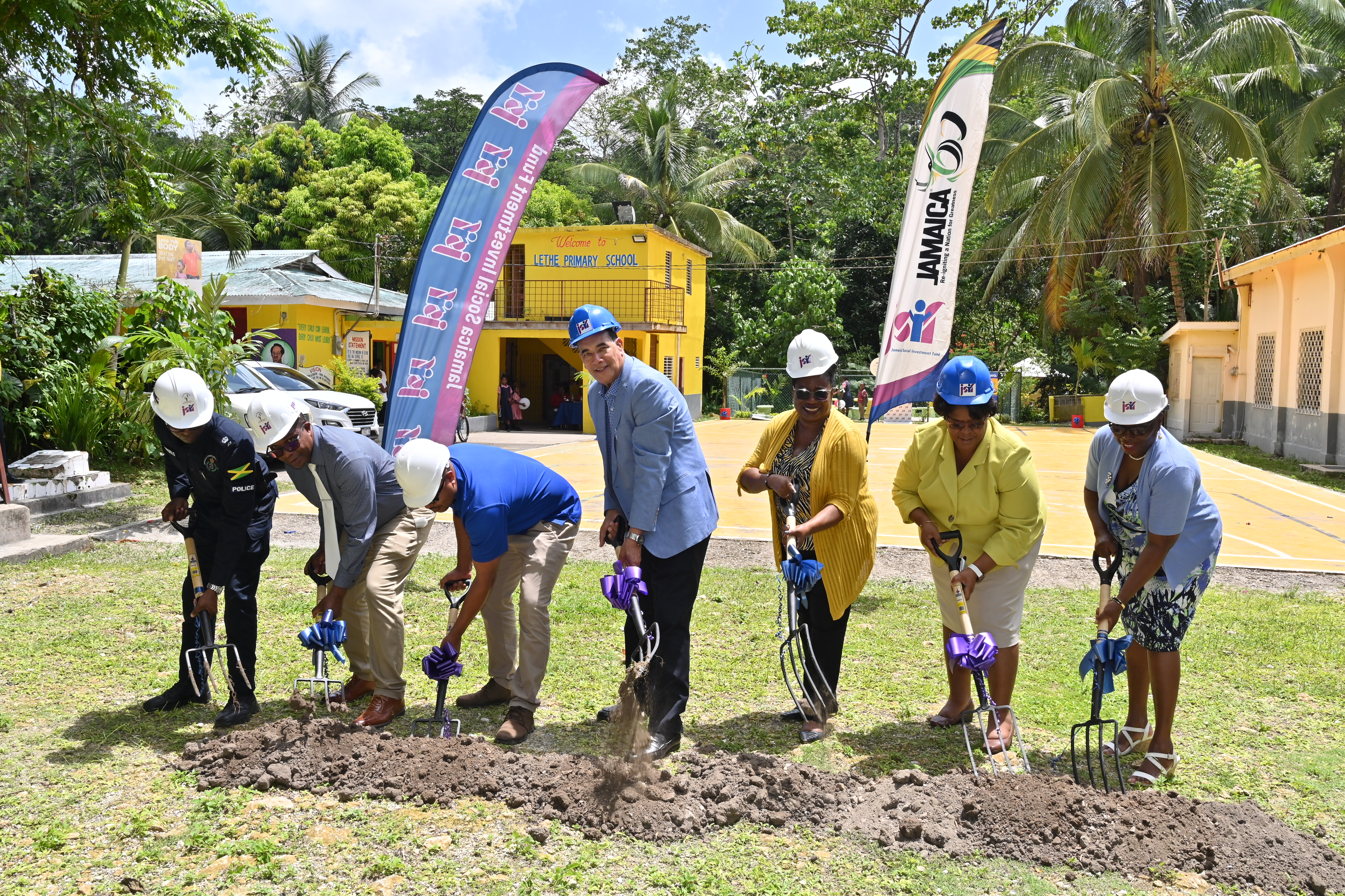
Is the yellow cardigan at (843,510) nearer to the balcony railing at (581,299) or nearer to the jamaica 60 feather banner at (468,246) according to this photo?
the jamaica 60 feather banner at (468,246)

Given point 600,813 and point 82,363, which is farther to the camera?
point 82,363

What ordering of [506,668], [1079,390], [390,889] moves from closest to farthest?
[390,889] → [506,668] → [1079,390]

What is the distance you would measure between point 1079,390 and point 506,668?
97.2ft

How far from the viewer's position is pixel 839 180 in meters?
37.2

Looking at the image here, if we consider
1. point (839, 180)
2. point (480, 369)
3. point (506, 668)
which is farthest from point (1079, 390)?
point (506, 668)

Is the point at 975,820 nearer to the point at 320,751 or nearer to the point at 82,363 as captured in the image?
the point at 320,751

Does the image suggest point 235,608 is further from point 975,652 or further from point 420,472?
point 975,652

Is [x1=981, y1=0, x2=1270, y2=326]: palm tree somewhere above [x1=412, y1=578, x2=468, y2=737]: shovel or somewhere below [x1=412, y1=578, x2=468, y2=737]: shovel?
above

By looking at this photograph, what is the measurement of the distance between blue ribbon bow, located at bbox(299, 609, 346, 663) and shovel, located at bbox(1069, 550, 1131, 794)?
3091 mm

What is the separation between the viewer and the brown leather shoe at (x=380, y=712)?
15.5ft

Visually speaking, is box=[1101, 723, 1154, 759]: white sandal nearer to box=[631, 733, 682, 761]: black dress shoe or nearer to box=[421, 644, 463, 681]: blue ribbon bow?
box=[631, 733, 682, 761]: black dress shoe

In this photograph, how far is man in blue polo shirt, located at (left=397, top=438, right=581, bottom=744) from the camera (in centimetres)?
423

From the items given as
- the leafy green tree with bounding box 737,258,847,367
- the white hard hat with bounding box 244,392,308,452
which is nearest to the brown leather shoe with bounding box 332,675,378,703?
the white hard hat with bounding box 244,392,308,452

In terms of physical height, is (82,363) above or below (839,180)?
below
